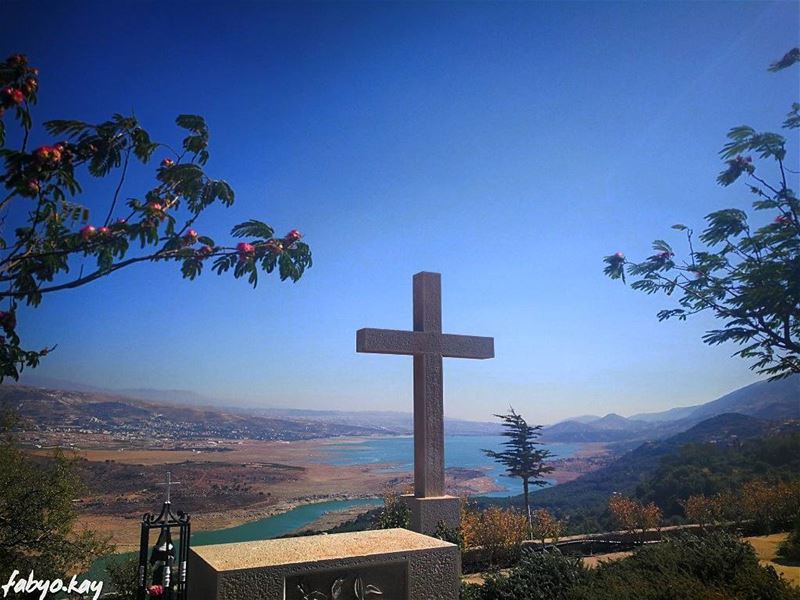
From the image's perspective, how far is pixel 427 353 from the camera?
7.69m

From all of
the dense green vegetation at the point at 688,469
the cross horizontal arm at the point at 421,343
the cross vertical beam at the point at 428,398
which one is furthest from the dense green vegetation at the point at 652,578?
the dense green vegetation at the point at 688,469

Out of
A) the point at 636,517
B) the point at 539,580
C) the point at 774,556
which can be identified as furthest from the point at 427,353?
the point at 774,556

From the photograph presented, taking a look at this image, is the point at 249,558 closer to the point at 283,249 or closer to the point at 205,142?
the point at 283,249

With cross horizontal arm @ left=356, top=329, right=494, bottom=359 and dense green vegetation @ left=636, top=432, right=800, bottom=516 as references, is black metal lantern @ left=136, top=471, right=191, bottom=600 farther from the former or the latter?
dense green vegetation @ left=636, top=432, right=800, bottom=516

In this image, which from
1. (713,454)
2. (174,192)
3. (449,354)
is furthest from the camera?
(713,454)

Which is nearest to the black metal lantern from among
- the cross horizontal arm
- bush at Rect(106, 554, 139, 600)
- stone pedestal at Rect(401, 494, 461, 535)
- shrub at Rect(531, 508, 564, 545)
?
bush at Rect(106, 554, 139, 600)

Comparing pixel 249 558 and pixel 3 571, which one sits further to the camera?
pixel 3 571

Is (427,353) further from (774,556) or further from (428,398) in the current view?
(774,556)

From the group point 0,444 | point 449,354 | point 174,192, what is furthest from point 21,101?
point 449,354

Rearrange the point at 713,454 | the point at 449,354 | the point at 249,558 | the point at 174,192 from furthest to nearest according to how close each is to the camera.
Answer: the point at 713,454
the point at 449,354
the point at 174,192
the point at 249,558

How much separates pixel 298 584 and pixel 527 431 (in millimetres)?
9231

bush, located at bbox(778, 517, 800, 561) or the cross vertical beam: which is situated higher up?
the cross vertical beam

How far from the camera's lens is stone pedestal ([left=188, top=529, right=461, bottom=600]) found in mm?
3666

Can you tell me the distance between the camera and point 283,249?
13.8 ft
